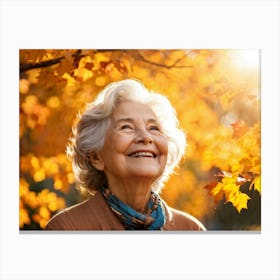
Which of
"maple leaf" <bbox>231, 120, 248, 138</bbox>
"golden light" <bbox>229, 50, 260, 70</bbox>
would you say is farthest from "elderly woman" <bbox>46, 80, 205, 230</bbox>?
"golden light" <bbox>229, 50, 260, 70</bbox>

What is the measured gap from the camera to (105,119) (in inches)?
127

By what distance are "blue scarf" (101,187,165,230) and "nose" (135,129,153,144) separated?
0.31 metres

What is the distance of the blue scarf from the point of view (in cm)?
321

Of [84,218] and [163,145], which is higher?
[163,145]

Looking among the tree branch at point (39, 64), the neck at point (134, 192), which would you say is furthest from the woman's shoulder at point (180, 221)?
the tree branch at point (39, 64)

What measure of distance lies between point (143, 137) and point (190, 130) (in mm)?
272

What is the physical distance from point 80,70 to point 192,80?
637 millimetres

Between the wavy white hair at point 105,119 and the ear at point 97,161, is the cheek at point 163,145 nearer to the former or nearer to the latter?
the wavy white hair at point 105,119

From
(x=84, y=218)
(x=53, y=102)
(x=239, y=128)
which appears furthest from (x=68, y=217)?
(x=239, y=128)

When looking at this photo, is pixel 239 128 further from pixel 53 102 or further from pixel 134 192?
pixel 53 102
